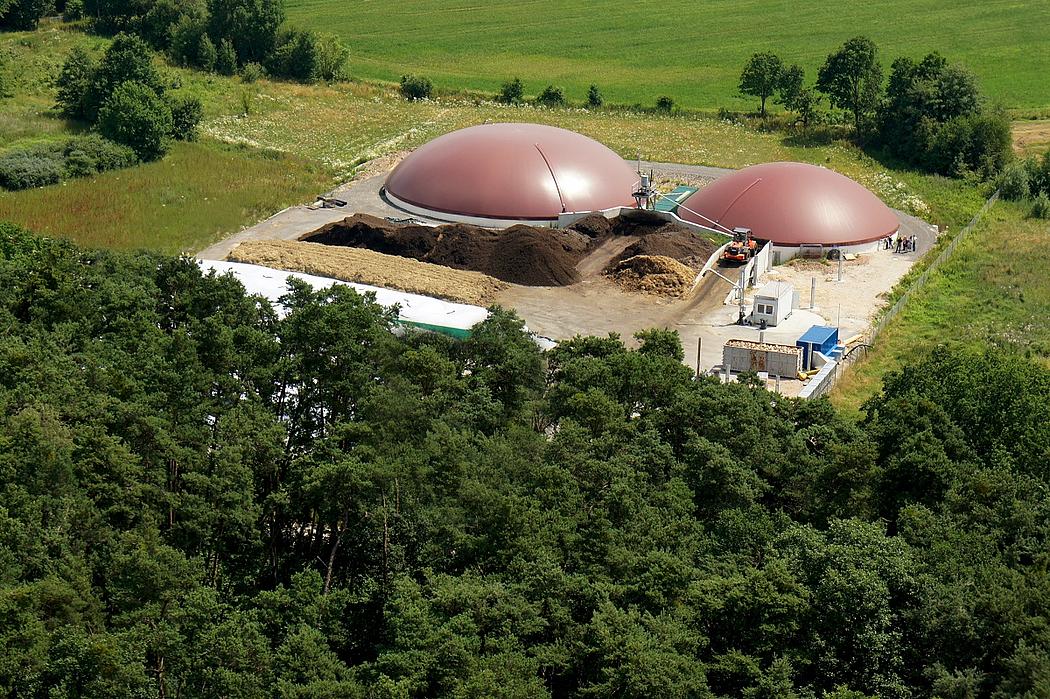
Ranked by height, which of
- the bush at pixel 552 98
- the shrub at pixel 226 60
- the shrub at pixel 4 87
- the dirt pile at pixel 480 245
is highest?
the shrub at pixel 226 60

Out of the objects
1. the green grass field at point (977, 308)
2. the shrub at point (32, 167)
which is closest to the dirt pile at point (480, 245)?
the green grass field at point (977, 308)

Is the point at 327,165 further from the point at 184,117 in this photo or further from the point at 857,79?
the point at 857,79

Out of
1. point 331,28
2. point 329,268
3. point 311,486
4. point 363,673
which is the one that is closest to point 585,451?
point 311,486

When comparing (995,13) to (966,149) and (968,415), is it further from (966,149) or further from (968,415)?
(968,415)

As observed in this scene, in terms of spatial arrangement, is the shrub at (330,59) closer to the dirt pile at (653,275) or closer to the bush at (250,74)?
the bush at (250,74)

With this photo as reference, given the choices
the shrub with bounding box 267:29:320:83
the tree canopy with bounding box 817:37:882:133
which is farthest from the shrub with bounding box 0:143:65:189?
the tree canopy with bounding box 817:37:882:133

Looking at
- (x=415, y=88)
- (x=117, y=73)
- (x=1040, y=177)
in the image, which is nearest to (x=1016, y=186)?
(x=1040, y=177)

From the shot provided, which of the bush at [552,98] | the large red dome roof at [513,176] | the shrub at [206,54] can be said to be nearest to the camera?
the large red dome roof at [513,176]
